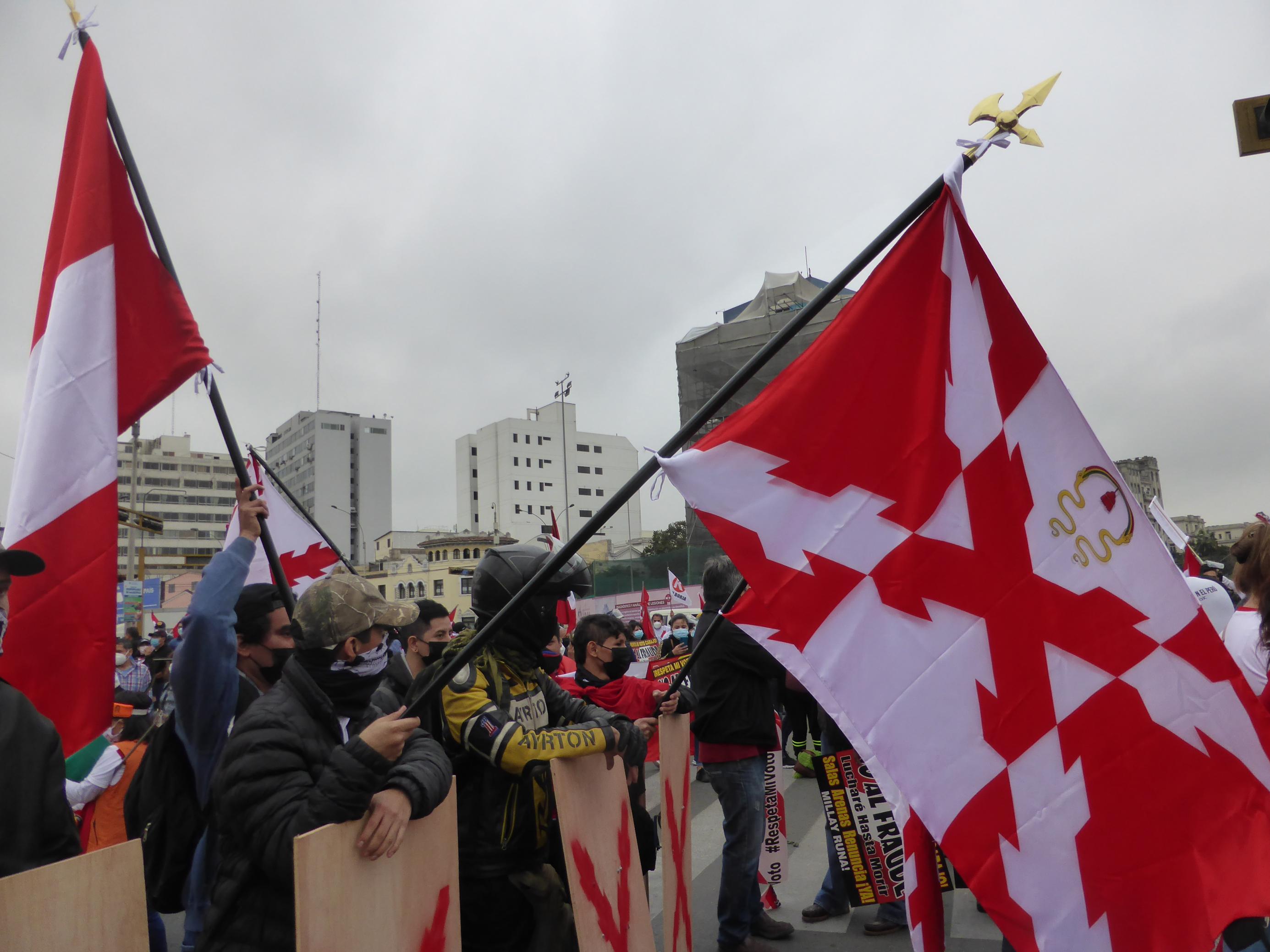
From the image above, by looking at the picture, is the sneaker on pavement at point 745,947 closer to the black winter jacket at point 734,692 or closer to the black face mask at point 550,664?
the black winter jacket at point 734,692

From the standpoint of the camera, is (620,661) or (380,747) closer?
(380,747)

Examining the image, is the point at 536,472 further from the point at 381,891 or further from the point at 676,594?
the point at 381,891

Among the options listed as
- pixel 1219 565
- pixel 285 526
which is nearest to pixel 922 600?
pixel 285 526

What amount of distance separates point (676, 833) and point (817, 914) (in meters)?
2.19

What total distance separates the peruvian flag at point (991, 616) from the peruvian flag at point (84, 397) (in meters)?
1.98

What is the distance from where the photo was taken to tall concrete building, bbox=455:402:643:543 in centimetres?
9538

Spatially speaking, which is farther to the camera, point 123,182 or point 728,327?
point 728,327

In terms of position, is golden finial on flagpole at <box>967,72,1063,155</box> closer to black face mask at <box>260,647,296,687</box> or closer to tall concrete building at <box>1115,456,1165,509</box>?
black face mask at <box>260,647,296,687</box>

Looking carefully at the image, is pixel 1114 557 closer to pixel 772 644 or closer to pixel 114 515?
pixel 772 644

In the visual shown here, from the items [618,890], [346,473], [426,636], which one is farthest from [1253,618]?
[346,473]

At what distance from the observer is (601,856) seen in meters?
2.79

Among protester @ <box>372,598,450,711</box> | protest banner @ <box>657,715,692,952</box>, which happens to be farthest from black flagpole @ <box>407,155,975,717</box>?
protester @ <box>372,598,450,711</box>

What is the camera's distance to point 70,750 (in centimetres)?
275

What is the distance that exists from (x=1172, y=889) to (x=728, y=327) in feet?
143
